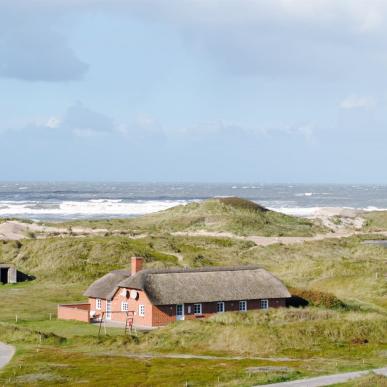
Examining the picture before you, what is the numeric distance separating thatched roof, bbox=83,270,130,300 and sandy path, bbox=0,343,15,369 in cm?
1172

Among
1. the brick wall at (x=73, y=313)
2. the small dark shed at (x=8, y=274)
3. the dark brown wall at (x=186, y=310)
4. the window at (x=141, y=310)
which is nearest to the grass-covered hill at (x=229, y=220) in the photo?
the small dark shed at (x=8, y=274)

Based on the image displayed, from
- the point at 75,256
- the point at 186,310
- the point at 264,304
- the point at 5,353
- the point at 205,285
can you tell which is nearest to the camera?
the point at 5,353

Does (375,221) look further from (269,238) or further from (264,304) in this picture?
(264,304)

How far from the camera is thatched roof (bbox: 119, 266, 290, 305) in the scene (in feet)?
195

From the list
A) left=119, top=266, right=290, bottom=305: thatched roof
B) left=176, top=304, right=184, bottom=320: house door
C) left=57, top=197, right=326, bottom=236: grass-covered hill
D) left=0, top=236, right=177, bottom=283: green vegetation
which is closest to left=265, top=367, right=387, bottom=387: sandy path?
left=176, top=304, right=184, bottom=320: house door

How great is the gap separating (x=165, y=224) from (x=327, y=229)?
25717 millimetres

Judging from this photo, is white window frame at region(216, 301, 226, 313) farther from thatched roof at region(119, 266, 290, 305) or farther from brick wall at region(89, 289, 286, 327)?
thatched roof at region(119, 266, 290, 305)

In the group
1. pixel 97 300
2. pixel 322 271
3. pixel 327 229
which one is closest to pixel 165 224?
pixel 327 229

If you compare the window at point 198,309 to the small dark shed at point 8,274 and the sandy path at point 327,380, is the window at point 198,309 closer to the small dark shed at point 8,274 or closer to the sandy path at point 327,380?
the sandy path at point 327,380

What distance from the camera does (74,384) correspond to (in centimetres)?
4125

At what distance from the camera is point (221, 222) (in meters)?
133

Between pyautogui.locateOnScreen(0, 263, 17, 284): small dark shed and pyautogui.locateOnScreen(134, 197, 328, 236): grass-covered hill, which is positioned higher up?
pyautogui.locateOnScreen(134, 197, 328, 236): grass-covered hill

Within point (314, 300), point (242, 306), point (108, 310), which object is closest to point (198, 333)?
point (242, 306)

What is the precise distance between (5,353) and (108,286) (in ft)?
49.9
